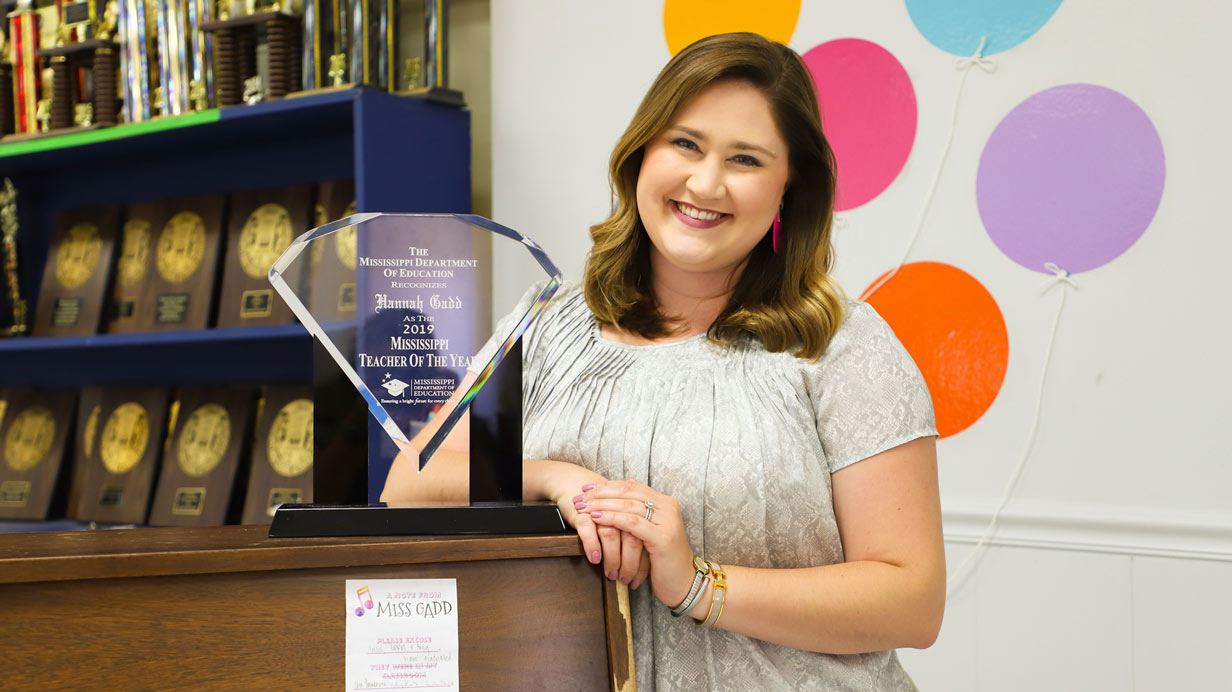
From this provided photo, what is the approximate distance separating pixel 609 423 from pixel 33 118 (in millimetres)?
Answer: 2208

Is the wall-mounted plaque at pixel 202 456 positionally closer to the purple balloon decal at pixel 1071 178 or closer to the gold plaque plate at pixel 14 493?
the gold plaque plate at pixel 14 493

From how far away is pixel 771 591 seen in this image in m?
1.08

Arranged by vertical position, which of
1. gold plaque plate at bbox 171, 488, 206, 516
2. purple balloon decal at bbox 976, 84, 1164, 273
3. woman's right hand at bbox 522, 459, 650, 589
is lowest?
woman's right hand at bbox 522, 459, 650, 589

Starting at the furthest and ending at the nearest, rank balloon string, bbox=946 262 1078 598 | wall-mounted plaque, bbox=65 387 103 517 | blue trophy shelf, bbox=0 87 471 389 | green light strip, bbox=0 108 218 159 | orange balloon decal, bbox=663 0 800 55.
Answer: wall-mounted plaque, bbox=65 387 103 517 < green light strip, bbox=0 108 218 159 < blue trophy shelf, bbox=0 87 471 389 < orange balloon decal, bbox=663 0 800 55 < balloon string, bbox=946 262 1078 598

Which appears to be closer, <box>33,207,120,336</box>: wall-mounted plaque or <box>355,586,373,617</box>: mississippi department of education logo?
<box>355,586,373,617</box>: mississippi department of education logo

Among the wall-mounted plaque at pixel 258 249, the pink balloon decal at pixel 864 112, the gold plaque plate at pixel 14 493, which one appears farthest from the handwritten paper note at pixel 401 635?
the gold plaque plate at pixel 14 493

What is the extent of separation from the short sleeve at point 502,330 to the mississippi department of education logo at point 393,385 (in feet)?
0.23

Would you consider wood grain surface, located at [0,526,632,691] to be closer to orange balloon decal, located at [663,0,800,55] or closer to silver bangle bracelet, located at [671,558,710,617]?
silver bangle bracelet, located at [671,558,710,617]

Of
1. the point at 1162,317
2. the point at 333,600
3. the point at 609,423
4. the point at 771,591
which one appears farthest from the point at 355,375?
the point at 1162,317

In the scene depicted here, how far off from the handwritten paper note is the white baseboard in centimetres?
123

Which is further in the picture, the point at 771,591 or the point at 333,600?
the point at 771,591

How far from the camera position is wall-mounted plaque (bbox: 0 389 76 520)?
2.75 metres

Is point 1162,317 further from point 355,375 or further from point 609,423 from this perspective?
point 355,375

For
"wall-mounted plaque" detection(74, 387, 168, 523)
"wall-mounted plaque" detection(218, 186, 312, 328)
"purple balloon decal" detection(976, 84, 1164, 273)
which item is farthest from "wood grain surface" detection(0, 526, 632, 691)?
"wall-mounted plaque" detection(74, 387, 168, 523)
